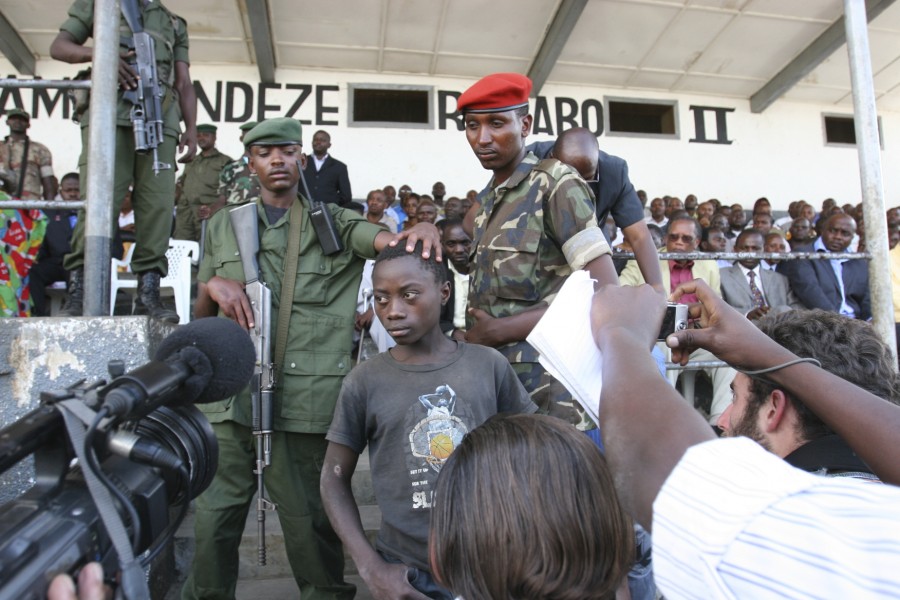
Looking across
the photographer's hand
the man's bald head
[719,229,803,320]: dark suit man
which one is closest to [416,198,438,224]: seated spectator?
[719,229,803,320]: dark suit man

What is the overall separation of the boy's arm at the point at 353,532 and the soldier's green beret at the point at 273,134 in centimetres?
128

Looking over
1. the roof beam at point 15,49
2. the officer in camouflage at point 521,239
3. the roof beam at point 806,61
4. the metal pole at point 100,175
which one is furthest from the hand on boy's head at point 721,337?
the roof beam at point 15,49

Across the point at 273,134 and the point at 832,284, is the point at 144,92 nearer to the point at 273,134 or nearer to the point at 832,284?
the point at 273,134

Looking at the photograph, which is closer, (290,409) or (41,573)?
(41,573)

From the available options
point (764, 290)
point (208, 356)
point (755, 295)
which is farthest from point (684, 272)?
point (208, 356)

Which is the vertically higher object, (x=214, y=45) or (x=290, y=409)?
(x=214, y=45)

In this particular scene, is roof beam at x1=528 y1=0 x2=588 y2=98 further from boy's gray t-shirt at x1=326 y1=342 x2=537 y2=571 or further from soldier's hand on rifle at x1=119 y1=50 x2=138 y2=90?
boy's gray t-shirt at x1=326 y1=342 x2=537 y2=571

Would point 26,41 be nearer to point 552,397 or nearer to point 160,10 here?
point 160,10

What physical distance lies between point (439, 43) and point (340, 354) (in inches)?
303

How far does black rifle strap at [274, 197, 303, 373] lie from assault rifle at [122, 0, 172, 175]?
0.88 m

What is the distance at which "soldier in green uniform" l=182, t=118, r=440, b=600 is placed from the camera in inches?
93.5

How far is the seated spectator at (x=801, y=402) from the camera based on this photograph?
128 cm

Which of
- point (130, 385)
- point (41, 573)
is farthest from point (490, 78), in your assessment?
point (41, 573)

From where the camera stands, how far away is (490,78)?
232cm
